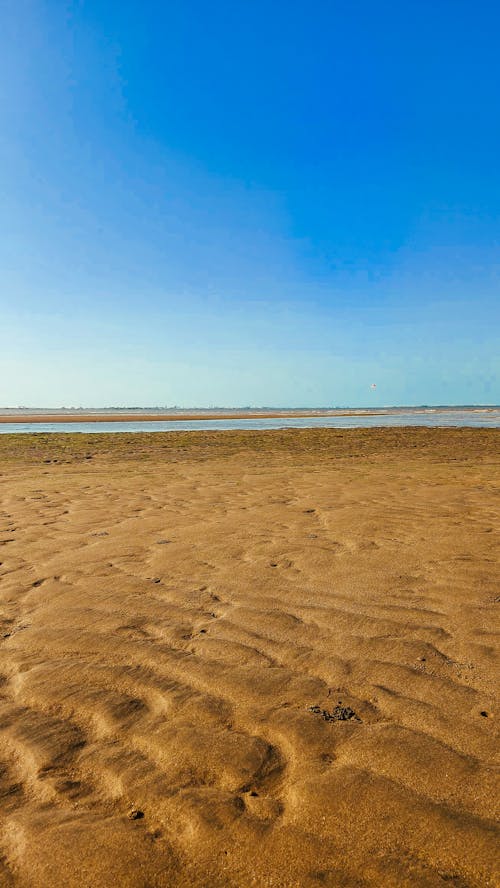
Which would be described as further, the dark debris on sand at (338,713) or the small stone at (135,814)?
the dark debris on sand at (338,713)

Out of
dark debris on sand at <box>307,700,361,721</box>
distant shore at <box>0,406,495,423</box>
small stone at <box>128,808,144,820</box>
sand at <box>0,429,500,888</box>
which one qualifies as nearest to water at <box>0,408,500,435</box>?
distant shore at <box>0,406,495,423</box>

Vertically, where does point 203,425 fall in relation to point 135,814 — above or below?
below

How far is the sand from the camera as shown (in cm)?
173

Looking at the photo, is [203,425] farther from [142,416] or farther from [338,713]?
[338,713]

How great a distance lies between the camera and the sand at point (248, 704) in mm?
1726

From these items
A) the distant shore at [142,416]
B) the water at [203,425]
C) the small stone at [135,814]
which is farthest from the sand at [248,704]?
the distant shore at [142,416]

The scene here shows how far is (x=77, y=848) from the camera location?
1749mm

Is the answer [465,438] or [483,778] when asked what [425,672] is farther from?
[465,438]

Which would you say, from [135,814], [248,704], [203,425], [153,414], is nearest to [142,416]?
[153,414]

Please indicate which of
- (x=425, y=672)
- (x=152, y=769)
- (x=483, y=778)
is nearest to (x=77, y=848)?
(x=152, y=769)

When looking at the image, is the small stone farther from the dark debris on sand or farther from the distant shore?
the distant shore

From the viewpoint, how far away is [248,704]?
2.57 meters

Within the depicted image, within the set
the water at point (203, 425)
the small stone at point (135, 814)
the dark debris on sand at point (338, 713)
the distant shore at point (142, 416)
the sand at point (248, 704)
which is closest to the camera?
the sand at point (248, 704)

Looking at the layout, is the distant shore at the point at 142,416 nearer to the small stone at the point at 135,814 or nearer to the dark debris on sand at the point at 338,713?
the dark debris on sand at the point at 338,713
